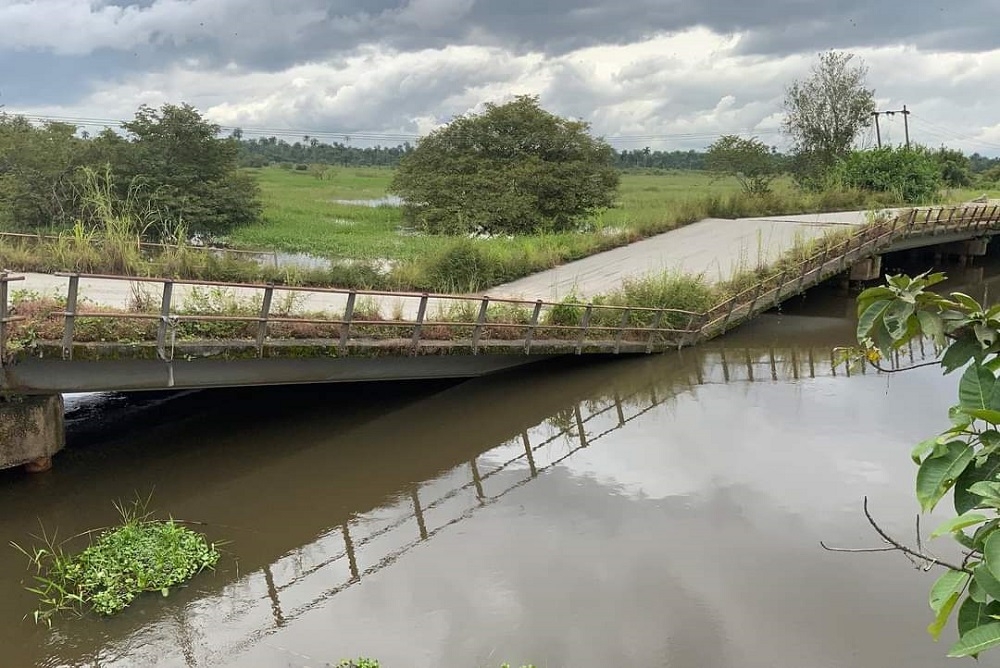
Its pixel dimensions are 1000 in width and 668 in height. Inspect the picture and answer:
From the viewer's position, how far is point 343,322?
1011 centimetres

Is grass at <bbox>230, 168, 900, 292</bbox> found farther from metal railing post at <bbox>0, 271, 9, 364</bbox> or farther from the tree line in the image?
metal railing post at <bbox>0, 271, 9, 364</bbox>

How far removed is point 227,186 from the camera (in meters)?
25.6

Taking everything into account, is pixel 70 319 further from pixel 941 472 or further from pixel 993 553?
pixel 993 553

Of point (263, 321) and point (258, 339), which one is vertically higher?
point (263, 321)

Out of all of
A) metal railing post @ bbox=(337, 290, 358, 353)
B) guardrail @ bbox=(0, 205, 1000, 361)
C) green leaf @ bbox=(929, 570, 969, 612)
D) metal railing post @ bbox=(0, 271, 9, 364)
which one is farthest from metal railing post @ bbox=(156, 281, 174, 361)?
green leaf @ bbox=(929, 570, 969, 612)

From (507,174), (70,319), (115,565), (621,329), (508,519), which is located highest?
(507,174)

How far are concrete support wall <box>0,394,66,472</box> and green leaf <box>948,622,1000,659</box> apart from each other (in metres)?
9.21

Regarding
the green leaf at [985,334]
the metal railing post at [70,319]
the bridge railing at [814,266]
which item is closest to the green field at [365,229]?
the bridge railing at [814,266]

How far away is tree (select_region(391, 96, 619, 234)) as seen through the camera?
28.0 meters

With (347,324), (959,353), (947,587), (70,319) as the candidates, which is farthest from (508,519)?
(947,587)

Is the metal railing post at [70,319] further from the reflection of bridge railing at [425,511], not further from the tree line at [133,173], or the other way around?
the tree line at [133,173]

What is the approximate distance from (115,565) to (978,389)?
696cm

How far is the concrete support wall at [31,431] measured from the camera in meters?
8.41

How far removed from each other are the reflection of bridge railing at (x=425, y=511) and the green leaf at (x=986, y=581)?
4.43ft
